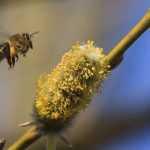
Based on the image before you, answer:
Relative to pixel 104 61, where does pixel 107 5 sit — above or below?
above

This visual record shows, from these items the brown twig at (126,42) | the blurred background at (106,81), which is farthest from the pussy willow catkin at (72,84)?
the blurred background at (106,81)

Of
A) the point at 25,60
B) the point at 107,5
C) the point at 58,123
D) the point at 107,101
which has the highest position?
the point at 107,5

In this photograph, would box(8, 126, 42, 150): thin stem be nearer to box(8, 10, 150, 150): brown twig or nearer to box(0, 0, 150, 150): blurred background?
box(8, 10, 150, 150): brown twig

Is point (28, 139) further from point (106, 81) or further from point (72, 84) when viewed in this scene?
point (106, 81)

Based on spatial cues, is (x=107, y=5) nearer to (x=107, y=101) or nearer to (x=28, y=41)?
(x=107, y=101)

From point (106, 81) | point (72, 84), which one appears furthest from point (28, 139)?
point (106, 81)

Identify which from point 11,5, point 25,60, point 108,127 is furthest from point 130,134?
point 11,5
